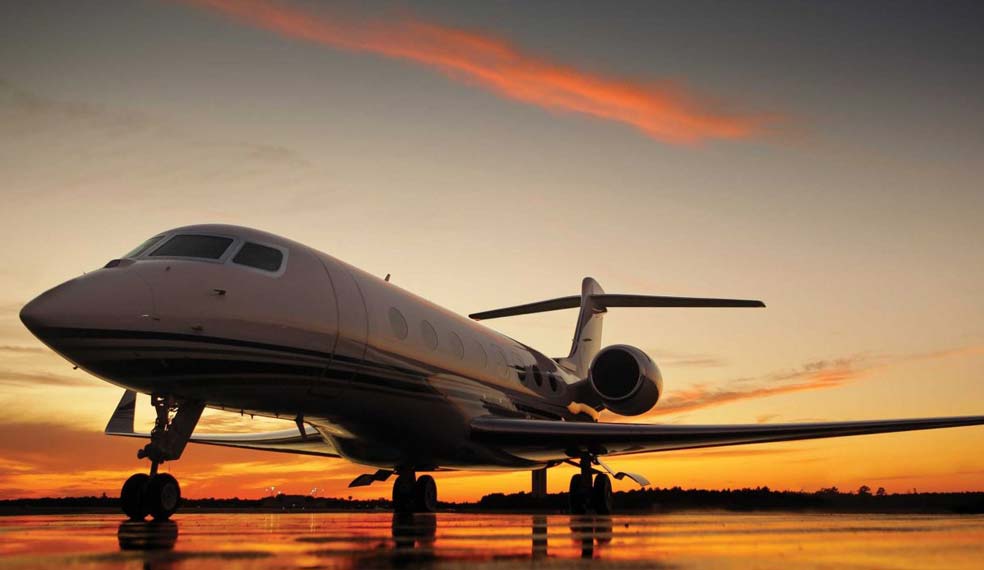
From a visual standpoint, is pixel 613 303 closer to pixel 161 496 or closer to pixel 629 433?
pixel 629 433

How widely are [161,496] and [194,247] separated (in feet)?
10.4

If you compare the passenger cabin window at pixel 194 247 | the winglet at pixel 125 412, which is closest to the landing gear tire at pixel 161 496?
the passenger cabin window at pixel 194 247

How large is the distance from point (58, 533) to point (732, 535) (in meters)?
5.97

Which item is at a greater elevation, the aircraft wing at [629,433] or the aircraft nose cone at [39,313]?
the aircraft nose cone at [39,313]

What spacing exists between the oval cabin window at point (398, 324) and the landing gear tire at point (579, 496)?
5757mm

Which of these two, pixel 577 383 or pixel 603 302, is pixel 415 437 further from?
pixel 603 302

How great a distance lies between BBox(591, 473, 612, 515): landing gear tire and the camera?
1816 cm

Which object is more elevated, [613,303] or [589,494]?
[613,303]

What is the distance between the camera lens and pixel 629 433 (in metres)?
16.6

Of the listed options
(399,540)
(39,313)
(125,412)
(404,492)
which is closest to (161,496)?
(39,313)

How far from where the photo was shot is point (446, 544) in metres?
6.72

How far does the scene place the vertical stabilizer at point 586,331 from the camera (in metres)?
24.9

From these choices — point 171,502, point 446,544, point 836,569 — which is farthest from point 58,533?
point 836,569

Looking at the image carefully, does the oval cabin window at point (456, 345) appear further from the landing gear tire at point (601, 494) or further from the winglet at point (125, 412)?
the winglet at point (125, 412)
